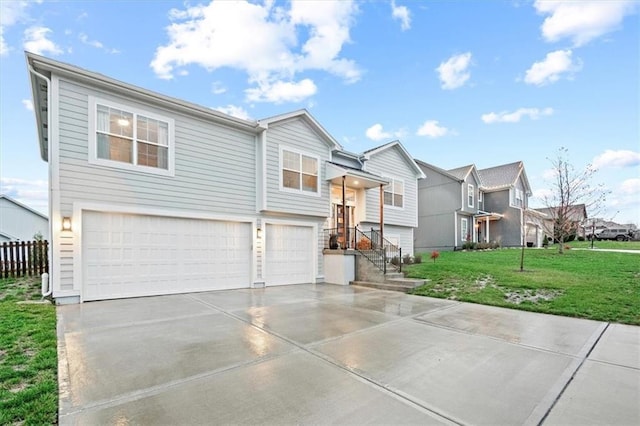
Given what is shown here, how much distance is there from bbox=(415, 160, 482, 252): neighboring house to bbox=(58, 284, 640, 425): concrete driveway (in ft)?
56.9

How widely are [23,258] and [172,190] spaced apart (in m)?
6.93

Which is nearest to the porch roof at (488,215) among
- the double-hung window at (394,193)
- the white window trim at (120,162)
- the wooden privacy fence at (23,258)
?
the double-hung window at (394,193)

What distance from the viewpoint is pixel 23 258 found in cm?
1067

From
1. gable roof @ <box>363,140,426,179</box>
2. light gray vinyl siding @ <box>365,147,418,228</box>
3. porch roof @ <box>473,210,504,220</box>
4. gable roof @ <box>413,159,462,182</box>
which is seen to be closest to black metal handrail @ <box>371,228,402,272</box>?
light gray vinyl siding @ <box>365,147,418,228</box>

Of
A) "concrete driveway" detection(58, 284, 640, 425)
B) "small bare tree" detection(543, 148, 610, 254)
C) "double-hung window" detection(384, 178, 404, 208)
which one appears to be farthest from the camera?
"small bare tree" detection(543, 148, 610, 254)

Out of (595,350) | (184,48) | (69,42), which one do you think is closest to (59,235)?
(69,42)

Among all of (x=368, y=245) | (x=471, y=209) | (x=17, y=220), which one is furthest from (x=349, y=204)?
(x=17, y=220)

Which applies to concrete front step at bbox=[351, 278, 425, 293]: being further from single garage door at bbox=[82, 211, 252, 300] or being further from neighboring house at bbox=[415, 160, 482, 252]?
neighboring house at bbox=[415, 160, 482, 252]

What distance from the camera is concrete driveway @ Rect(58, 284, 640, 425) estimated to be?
8.70 feet

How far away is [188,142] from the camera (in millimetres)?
9352

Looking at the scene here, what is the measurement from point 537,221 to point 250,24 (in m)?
26.2

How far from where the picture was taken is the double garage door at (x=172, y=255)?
7773 millimetres

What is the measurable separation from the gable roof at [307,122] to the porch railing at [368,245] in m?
3.78

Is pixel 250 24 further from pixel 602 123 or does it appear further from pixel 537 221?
pixel 537 221
